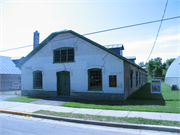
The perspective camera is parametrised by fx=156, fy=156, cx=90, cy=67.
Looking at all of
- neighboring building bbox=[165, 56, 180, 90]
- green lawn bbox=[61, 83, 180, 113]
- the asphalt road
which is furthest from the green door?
neighboring building bbox=[165, 56, 180, 90]

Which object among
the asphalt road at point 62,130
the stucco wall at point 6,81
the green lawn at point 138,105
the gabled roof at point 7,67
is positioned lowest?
the asphalt road at point 62,130

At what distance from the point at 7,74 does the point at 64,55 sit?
15627mm

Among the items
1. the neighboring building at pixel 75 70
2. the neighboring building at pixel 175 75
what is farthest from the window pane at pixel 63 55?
the neighboring building at pixel 175 75

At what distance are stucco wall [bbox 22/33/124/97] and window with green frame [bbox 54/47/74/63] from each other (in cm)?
40

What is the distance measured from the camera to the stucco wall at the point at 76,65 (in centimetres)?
1312

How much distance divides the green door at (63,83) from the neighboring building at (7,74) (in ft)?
42.2

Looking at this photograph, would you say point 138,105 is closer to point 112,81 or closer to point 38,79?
point 112,81

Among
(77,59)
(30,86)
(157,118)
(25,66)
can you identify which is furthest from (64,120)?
(25,66)

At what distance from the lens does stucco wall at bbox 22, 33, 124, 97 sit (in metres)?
13.1

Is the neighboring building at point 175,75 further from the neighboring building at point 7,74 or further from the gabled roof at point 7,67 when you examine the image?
the gabled roof at point 7,67

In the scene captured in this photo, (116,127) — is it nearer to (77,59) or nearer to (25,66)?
(77,59)

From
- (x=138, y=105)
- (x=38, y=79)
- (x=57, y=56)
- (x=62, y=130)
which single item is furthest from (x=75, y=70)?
(x=62, y=130)

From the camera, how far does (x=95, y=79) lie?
13.8 metres

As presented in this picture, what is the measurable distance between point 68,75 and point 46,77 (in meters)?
2.54
